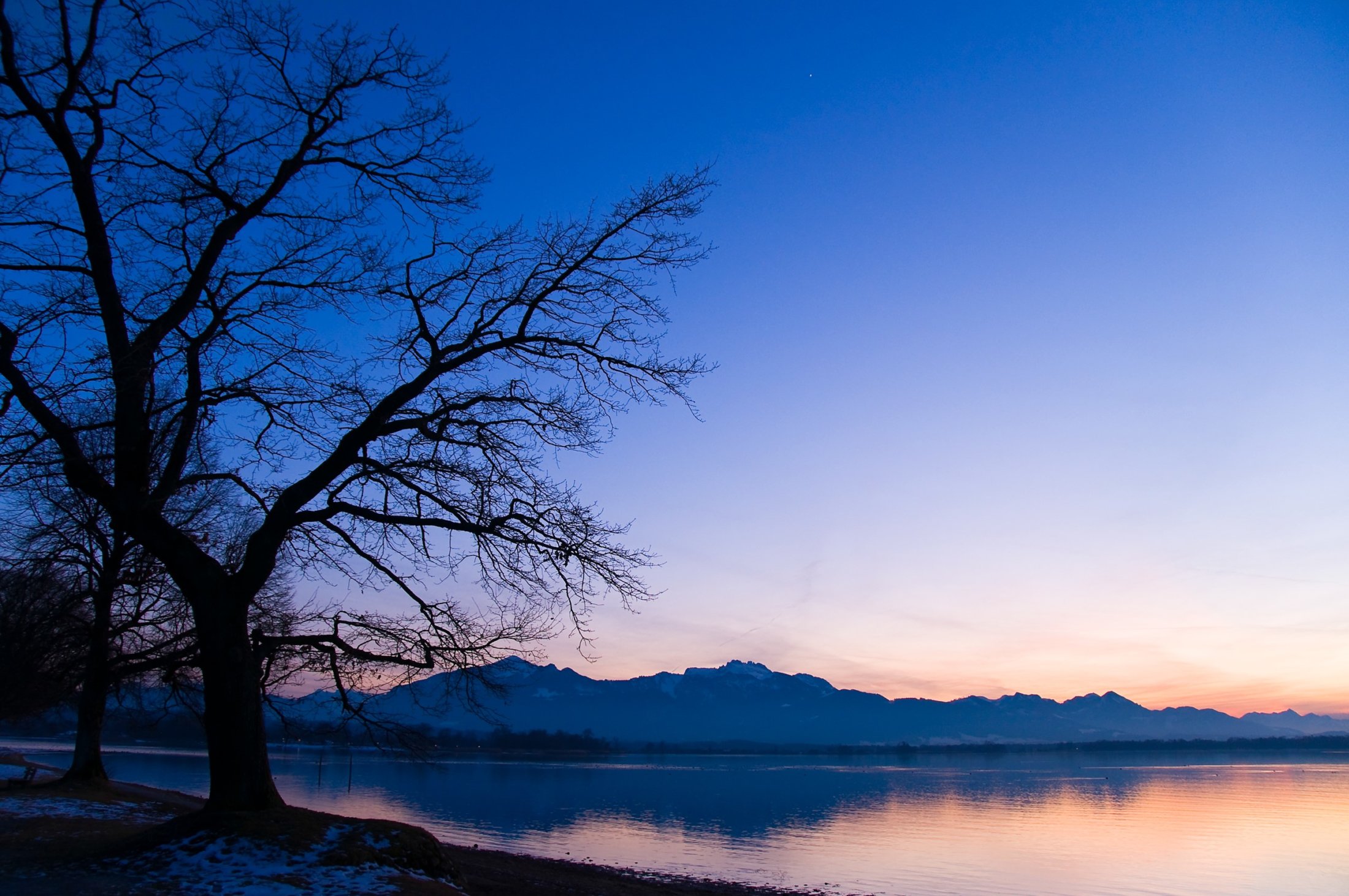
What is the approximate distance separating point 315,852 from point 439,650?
3415mm

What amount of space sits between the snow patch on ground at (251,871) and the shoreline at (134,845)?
0.11 ft

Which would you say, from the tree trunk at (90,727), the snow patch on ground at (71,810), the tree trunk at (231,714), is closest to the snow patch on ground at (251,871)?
the tree trunk at (231,714)

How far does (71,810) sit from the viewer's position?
680 inches

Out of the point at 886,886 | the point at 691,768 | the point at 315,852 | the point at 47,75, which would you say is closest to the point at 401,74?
the point at 47,75

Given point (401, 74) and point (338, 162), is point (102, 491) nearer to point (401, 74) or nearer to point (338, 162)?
point (338, 162)

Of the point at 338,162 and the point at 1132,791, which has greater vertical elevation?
the point at 338,162

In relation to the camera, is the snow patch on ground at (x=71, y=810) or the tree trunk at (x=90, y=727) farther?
the tree trunk at (x=90, y=727)

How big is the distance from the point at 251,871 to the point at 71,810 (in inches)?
389

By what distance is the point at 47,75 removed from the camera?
1253cm

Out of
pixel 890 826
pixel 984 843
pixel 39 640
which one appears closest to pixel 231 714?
pixel 39 640

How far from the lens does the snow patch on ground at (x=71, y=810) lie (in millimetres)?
16323

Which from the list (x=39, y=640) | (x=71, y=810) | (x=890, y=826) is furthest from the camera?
(x=890, y=826)

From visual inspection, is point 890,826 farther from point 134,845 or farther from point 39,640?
point 134,845

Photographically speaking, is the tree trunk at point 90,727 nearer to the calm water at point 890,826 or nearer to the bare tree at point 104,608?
the bare tree at point 104,608
